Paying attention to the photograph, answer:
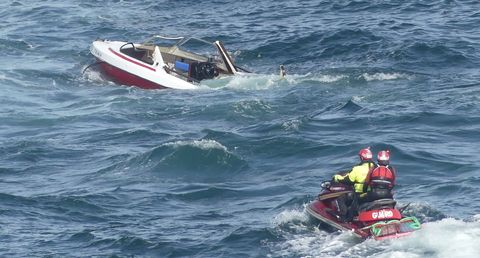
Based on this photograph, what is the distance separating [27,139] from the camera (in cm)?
3278

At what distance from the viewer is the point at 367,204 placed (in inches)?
926

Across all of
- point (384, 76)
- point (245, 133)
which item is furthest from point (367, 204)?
point (384, 76)

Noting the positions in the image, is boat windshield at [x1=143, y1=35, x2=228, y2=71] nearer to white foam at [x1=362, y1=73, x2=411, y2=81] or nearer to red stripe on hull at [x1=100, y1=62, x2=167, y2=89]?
red stripe on hull at [x1=100, y1=62, x2=167, y2=89]

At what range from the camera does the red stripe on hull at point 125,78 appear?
38.2m

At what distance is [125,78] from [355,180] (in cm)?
1673

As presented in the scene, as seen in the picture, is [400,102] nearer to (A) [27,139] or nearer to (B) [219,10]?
(A) [27,139]

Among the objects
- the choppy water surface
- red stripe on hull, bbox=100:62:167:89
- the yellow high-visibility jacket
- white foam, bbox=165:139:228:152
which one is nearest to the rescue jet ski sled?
red stripe on hull, bbox=100:62:167:89

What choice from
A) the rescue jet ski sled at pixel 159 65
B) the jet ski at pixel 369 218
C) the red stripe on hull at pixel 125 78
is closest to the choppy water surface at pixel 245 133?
the jet ski at pixel 369 218

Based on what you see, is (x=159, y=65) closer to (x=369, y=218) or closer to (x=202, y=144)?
(x=202, y=144)

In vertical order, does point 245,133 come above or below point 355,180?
below

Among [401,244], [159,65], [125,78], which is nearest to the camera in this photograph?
[401,244]

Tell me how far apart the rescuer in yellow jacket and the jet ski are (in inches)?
6.2

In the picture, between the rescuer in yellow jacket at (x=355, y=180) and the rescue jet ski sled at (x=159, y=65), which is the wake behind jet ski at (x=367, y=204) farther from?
the rescue jet ski sled at (x=159, y=65)

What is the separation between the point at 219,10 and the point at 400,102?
695 inches
